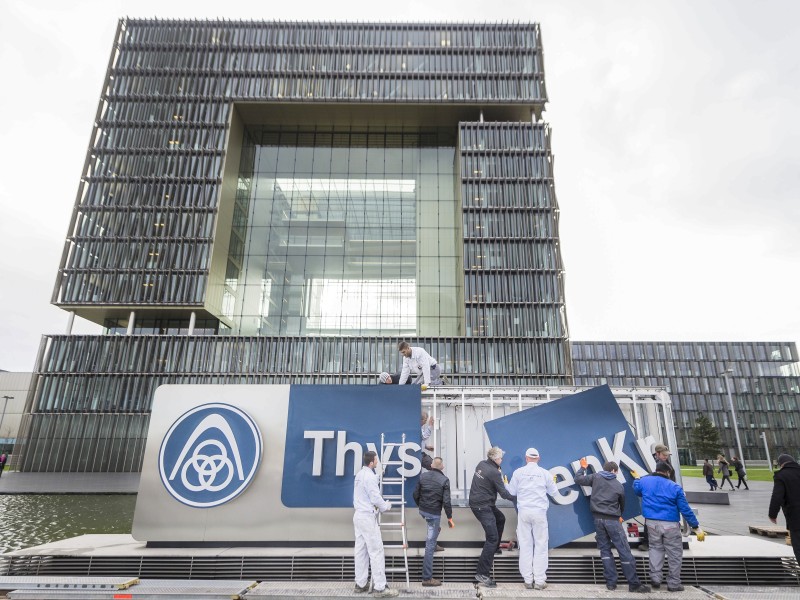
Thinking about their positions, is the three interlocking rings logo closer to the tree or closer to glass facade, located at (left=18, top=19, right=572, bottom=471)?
glass facade, located at (left=18, top=19, right=572, bottom=471)

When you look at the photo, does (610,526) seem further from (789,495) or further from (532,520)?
(789,495)

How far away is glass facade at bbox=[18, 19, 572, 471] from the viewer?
115ft

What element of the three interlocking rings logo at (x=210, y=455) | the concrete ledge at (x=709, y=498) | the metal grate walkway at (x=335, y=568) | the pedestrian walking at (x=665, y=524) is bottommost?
the metal grate walkway at (x=335, y=568)

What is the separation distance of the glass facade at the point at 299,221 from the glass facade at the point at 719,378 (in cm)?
4887

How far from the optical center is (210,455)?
831cm

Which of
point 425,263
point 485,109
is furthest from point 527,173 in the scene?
point 425,263

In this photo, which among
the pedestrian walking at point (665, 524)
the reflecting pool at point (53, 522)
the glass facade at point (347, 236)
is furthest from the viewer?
the glass facade at point (347, 236)

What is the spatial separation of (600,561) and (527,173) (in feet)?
119

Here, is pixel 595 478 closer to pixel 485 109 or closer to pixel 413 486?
pixel 413 486

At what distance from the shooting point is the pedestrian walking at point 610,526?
650 centimetres

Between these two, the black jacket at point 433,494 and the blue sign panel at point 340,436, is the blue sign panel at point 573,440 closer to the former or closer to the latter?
the black jacket at point 433,494

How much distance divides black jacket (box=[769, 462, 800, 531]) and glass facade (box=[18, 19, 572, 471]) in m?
27.9

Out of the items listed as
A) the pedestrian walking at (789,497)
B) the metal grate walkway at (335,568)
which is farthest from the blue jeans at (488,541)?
the pedestrian walking at (789,497)

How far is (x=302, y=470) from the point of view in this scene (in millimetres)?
8180
